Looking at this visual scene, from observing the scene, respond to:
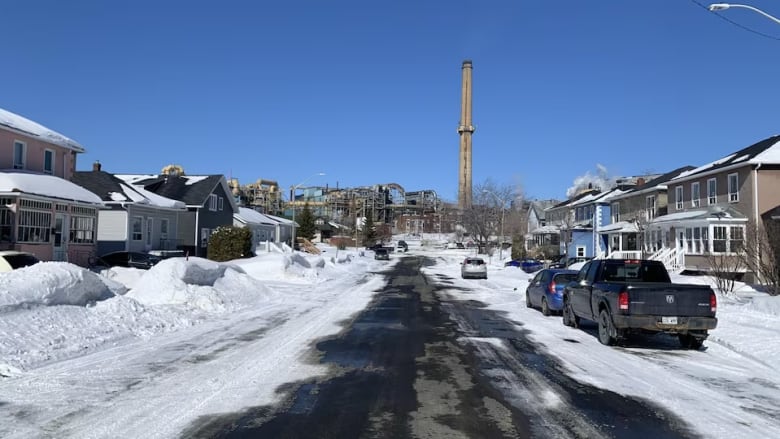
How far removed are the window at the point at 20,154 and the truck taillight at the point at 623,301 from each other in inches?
1077

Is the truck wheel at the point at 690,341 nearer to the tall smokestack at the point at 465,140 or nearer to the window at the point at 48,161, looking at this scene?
the window at the point at 48,161

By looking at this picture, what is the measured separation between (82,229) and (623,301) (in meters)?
25.7

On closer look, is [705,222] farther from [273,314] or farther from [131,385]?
[131,385]

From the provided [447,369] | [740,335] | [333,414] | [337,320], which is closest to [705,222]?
[740,335]

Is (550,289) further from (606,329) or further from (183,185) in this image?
(183,185)

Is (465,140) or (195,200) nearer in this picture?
(195,200)

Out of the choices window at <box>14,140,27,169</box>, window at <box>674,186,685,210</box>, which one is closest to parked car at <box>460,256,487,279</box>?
window at <box>674,186,685,210</box>

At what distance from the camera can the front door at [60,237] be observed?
89.1 feet

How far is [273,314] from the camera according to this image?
56.4 ft

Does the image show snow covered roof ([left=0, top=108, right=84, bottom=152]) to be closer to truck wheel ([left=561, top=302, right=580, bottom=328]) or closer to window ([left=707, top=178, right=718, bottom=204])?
truck wheel ([left=561, top=302, right=580, bottom=328])

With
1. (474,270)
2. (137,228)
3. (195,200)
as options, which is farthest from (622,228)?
(137,228)

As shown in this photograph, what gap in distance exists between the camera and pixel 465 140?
315ft

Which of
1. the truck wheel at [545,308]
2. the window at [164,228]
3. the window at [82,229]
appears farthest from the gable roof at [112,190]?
the truck wheel at [545,308]

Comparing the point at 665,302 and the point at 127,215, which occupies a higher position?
the point at 127,215
